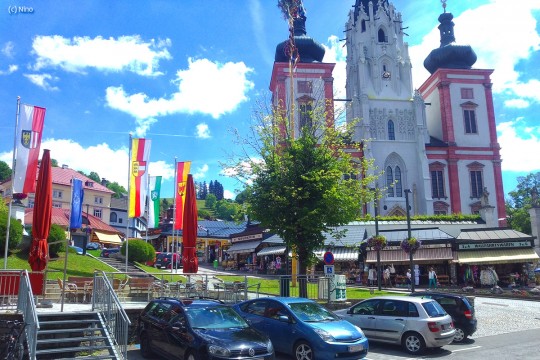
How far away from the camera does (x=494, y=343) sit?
13.7 metres

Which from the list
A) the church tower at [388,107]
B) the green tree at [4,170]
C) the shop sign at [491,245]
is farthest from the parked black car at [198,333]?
the green tree at [4,170]

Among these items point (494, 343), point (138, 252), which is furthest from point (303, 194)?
point (138, 252)

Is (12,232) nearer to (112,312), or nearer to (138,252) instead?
(138,252)

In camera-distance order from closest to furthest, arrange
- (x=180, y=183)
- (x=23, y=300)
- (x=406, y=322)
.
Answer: (x=23, y=300), (x=406, y=322), (x=180, y=183)

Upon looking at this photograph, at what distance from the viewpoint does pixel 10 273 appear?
1328 centimetres

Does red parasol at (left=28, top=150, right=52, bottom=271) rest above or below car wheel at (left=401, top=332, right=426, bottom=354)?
above

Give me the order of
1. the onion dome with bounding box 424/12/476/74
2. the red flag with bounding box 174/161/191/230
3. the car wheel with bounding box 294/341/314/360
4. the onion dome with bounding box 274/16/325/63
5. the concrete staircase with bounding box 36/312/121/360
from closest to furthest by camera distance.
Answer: the concrete staircase with bounding box 36/312/121/360 < the car wheel with bounding box 294/341/314/360 < the red flag with bounding box 174/161/191/230 < the onion dome with bounding box 274/16/325/63 < the onion dome with bounding box 424/12/476/74

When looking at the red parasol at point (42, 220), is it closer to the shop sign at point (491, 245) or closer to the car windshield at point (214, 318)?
the car windshield at point (214, 318)

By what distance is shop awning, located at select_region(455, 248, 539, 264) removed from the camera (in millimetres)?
33062

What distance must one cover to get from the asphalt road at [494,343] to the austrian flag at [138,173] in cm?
1351

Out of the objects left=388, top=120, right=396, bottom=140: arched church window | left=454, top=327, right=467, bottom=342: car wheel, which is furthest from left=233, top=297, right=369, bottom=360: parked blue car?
left=388, top=120, right=396, bottom=140: arched church window

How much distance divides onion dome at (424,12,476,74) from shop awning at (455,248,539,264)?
3568 cm

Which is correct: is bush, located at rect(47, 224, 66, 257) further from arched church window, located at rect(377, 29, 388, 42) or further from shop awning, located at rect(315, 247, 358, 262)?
arched church window, located at rect(377, 29, 388, 42)

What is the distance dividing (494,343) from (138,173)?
18.2 m
